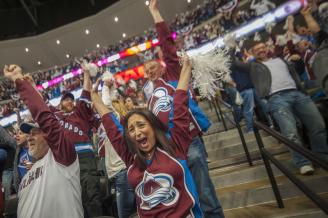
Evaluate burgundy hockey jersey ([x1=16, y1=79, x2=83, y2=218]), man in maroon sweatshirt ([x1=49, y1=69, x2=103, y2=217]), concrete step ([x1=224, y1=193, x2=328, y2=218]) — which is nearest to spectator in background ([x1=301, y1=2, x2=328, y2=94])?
concrete step ([x1=224, y1=193, x2=328, y2=218])

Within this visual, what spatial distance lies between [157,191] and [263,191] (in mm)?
1968

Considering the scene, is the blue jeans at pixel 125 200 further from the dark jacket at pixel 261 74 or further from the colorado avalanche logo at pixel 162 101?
the dark jacket at pixel 261 74

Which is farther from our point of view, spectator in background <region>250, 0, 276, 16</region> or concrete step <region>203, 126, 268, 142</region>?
spectator in background <region>250, 0, 276, 16</region>

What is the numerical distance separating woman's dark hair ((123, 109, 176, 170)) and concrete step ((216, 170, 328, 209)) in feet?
5.91

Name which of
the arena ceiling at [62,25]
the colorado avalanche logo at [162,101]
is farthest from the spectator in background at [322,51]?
the arena ceiling at [62,25]

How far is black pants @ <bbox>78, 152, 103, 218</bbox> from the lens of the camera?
3.24 meters

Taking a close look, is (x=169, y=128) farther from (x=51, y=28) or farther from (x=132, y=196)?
(x=51, y=28)

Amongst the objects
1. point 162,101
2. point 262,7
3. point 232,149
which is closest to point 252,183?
point 232,149

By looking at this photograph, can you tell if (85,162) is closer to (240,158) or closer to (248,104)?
(240,158)

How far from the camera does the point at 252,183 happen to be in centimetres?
382

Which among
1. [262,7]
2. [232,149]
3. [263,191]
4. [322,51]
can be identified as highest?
[262,7]

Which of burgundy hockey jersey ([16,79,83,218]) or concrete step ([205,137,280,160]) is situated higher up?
burgundy hockey jersey ([16,79,83,218])

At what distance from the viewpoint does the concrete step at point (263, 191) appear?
3238 mm

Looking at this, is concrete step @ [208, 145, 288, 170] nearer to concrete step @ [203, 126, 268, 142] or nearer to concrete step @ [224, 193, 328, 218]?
concrete step @ [203, 126, 268, 142]
